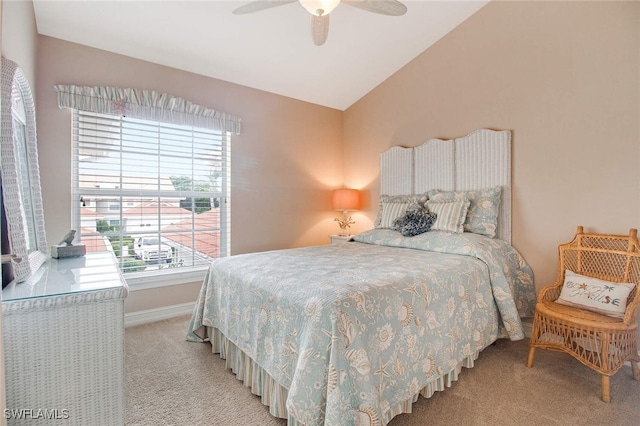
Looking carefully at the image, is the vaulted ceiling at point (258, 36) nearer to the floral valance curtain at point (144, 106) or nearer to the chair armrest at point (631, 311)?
the floral valance curtain at point (144, 106)

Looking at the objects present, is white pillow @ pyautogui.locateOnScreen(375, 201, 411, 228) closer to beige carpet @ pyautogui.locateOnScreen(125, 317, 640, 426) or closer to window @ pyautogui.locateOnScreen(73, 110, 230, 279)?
beige carpet @ pyautogui.locateOnScreen(125, 317, 640, 426)

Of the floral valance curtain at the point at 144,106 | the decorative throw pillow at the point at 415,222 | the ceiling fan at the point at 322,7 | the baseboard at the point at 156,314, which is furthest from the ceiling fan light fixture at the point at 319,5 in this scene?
the baseboard at the point at 156,314

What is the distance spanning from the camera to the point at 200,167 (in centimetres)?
334

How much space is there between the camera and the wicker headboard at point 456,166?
2807mm

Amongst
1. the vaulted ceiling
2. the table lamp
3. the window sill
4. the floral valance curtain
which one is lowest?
the window sill

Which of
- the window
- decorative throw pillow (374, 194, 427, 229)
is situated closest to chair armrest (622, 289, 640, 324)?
decorative throw pillow (374, 194, 427, 229)

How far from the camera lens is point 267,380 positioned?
5.53 feet

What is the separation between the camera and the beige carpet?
1.61 m

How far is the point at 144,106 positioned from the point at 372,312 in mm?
2859

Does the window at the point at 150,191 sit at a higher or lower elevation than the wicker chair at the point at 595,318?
higher

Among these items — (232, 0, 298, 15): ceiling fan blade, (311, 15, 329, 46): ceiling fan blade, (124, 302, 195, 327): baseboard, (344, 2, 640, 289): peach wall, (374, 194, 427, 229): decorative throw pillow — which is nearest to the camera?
(232, 0, 298, 15): ceiling fan blade

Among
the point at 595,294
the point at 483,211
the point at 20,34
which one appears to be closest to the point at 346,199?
the point at 483,211

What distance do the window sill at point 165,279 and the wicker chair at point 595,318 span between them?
3.06 meters

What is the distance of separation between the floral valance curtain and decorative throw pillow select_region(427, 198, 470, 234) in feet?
7.78
